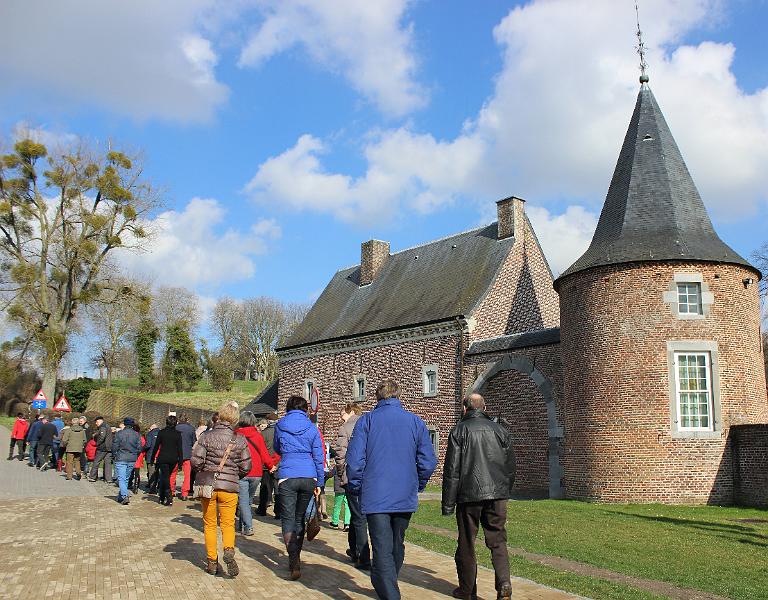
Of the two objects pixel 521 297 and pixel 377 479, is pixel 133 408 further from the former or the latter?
pixel 377 479

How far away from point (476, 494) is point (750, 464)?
12.2 metres

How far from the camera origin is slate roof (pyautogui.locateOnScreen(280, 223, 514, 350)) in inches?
1026

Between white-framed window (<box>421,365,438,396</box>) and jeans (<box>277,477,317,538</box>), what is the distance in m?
17.2

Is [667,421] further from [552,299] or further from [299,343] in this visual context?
[299,343]

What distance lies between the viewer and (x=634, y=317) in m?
16.6

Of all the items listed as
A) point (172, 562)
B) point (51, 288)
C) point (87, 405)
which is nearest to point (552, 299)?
point (172, 562)

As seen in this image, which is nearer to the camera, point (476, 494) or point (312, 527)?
point (476, 494)

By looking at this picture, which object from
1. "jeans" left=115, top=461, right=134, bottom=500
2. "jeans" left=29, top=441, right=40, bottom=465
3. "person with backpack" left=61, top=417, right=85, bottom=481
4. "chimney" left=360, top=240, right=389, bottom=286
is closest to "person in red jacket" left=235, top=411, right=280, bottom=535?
"jeans" left=115, top=461, right=134, bottom=500

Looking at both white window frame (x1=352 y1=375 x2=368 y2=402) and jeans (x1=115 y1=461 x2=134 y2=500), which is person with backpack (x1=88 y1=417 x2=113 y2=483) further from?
white window frame (x1=352 y1=375 x2=368 y2=402)

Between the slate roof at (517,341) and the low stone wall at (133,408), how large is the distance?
1973cm

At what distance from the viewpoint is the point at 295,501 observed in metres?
7.77

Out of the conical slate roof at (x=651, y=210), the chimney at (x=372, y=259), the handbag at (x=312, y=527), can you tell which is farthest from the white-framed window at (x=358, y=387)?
the handbag at (x=312, y=527)

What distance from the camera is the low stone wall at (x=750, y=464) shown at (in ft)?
51.2

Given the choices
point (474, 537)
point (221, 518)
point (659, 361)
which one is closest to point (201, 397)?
point (659, 361)
